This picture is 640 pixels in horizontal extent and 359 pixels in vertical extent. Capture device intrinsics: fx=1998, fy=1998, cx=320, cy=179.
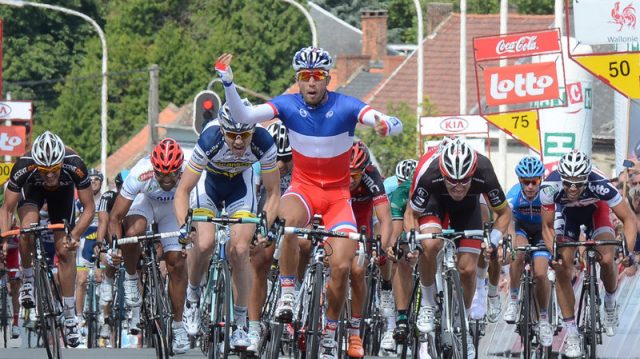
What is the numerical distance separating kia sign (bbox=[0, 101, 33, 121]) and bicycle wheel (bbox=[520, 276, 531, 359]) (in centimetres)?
1993

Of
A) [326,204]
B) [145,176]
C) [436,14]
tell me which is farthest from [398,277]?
[436,14]

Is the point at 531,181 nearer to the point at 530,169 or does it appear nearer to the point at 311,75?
the point at 530,169

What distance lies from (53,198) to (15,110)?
1935 centimetres

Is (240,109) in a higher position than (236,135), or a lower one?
higher

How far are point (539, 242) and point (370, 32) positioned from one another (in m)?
61.4

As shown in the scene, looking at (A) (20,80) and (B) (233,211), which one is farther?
(A) (20,80)

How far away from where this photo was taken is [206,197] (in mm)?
18031

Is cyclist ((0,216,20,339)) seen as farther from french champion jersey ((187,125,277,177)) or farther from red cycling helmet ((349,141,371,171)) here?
french champion jersey ((187,125,277,177))

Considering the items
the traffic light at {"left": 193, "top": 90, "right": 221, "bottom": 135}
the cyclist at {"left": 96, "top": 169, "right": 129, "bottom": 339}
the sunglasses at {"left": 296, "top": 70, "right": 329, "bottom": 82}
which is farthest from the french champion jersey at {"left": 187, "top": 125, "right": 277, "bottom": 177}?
the traffic light at {"left": 193, "top": 90, "right": 221, "bottom": 135}

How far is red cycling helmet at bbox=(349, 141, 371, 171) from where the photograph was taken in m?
19.0

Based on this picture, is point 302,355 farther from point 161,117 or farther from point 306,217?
point 161,117

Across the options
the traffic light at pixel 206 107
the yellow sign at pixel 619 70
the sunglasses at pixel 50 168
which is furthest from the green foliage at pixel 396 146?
the sunglasses at pixel 50 168

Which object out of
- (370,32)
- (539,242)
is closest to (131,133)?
(370,32)

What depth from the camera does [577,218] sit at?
777 inches
